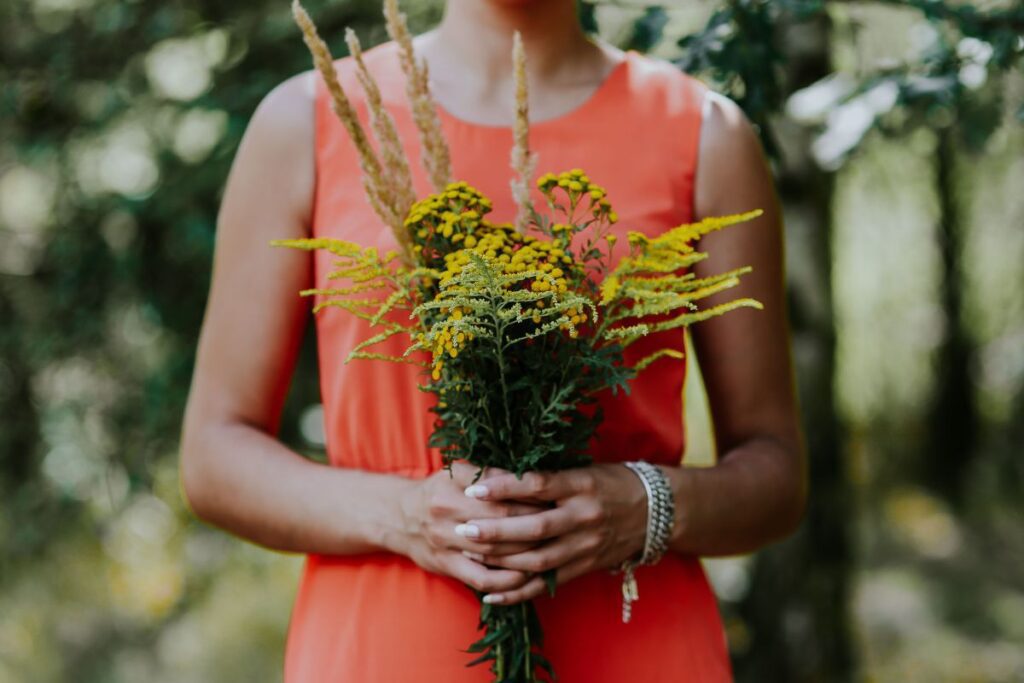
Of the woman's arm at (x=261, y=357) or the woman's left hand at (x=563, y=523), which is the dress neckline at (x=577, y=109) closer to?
the woman's arm at (x=261, y=357)

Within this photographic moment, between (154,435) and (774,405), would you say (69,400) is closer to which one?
(154,435)

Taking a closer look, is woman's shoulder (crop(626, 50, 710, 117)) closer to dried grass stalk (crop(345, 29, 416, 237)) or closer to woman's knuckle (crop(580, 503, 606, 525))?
dried grass stalk (crop(345, 29, 416, 237))

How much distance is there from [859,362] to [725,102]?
8994mm

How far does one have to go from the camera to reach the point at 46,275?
377 cm

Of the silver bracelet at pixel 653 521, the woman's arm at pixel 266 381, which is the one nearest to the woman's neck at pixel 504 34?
the woman's arm at pixel 266 381

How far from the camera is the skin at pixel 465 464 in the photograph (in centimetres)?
150

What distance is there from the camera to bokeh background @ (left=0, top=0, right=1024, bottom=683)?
235 cm

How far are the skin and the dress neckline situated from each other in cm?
1

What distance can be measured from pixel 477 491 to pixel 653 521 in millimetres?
301

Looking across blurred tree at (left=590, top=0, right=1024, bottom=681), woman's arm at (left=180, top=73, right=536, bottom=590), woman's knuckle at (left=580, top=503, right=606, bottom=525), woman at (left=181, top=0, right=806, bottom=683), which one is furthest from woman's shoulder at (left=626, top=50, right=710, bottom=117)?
woman's knuckle at (left=580, top=503, right=606, bottom=525)

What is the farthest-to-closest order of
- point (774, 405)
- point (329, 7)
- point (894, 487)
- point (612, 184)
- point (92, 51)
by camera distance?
1. point (894, 487)
2. point (92, 51)
3. point (329, 7)
4. point (774, 405)
5. point (612, 184)

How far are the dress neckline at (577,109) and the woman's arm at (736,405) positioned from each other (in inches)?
6.2

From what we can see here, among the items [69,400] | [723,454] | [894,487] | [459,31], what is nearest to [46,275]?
[69,400]

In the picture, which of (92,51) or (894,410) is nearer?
(92,51)
